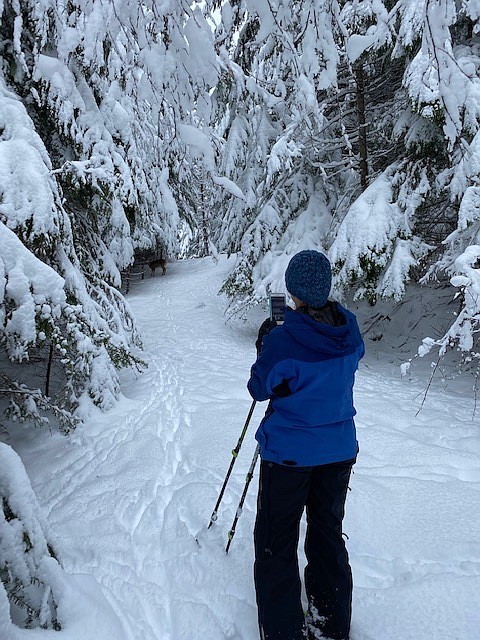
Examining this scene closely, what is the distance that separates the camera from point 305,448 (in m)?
2.20

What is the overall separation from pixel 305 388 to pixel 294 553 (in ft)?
3.18

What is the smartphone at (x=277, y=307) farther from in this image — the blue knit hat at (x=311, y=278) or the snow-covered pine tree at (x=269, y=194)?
the snow-covered pine tree at (x=269, y=194)

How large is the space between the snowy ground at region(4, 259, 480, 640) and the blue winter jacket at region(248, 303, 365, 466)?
3.55 feet

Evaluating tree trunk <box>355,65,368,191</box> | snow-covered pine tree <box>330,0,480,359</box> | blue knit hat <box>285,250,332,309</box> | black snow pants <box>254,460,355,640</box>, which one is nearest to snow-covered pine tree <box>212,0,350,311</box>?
tree trunk <box>355,65,368,191</box>

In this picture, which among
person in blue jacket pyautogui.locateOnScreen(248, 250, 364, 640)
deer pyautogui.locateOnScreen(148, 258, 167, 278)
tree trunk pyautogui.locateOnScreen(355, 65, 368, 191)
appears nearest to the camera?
person in blue jacket pyautogui.locateOnScreen(248, 250, 364, 640)

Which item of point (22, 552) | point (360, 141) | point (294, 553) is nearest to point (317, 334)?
point (294, 553)

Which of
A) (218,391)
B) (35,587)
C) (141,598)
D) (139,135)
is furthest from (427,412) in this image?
(139,135)

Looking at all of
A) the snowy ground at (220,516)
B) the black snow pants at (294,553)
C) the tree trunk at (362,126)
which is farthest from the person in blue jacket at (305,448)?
the tree trunk at (362,126)

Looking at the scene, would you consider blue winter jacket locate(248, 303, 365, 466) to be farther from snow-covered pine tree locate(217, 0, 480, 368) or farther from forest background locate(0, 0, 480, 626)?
snow-covered pine tree locate(217, 0, 480, 368)

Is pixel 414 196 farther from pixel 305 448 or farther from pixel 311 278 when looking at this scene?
pixel 305 448

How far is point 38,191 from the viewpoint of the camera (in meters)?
3.79

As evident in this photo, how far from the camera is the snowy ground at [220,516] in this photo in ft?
8.03

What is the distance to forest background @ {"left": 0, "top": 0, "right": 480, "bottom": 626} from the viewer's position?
6.52 feet

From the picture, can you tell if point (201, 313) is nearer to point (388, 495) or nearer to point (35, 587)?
point (388, 495)
